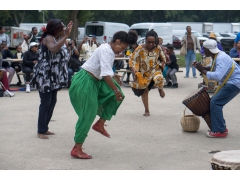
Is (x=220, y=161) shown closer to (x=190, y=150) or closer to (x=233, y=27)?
(x=190, y=150)

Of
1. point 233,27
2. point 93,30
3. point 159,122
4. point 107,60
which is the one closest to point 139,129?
point 159,122

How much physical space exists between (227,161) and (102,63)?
6.59 ft

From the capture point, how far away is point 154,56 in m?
9.41

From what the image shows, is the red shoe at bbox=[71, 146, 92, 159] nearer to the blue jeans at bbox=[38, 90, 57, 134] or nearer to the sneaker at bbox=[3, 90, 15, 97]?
the blue jeans at bbox=[38, 90, 57, 134]

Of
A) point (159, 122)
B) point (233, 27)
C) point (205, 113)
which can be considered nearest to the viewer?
point (205, 113)

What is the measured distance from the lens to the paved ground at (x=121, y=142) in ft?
20.1

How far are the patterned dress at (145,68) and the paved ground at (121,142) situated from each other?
2.03ft

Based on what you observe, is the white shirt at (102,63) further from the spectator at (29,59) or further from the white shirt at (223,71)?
the spectator at (29,59)

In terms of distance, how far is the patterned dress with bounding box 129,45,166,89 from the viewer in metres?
9.35

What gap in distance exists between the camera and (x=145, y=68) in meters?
9.42

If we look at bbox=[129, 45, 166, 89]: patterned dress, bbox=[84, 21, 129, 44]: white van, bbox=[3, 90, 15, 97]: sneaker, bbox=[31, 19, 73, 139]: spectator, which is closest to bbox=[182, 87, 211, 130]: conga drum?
bbox=[129, 45, 166, 89]: patterned dress

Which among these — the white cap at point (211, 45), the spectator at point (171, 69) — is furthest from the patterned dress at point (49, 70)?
the spectator at point (171, 69)

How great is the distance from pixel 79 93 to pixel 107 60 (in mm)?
522

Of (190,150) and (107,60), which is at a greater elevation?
(107,60)
